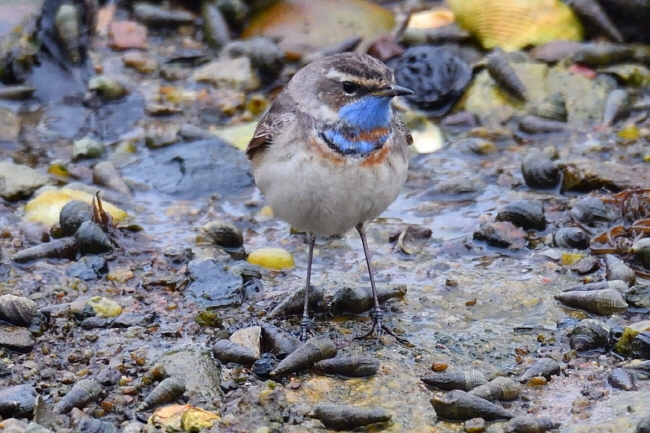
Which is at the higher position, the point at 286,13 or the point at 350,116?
the point at 350,116

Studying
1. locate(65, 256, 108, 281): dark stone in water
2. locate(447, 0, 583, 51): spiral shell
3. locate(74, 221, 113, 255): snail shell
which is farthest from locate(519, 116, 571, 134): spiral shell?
locate(65, 256, 108, 281): dark stone in water

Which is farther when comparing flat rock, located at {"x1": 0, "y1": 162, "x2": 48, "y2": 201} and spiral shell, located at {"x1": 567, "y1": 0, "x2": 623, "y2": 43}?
spiral shell, located at {"x1": 567, "y1": 0, "x2": 623, "y2": 43}

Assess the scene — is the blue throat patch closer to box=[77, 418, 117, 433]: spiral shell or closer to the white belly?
the white belly

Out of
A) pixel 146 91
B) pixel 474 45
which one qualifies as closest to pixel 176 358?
pixel 146 91

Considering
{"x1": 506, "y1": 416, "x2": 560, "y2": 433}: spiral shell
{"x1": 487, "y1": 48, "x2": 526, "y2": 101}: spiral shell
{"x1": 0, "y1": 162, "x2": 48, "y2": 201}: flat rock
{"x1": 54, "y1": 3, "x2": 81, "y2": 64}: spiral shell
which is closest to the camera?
{"x1": 506, "y1": 416, "x2": 560, "y2": 433}: spiral shell

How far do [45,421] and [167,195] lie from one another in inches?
155

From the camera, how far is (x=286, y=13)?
1198 cm

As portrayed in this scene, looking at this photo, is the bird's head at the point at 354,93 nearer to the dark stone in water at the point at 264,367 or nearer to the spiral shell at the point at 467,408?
the dark stone in water at the point at 264,367

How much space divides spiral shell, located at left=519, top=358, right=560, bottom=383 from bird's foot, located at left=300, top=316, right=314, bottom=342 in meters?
1.47

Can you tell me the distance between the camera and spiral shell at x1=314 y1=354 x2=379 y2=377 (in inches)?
221

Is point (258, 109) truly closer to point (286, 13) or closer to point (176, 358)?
point (286, 13)

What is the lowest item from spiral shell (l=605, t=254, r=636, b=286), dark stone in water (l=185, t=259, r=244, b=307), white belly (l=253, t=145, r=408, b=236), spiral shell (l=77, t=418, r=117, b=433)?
dark stone in water (l=185, t=259, r=244, b=307)

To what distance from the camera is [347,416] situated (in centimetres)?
500

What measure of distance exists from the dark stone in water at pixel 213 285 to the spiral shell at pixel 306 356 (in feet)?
3.72
